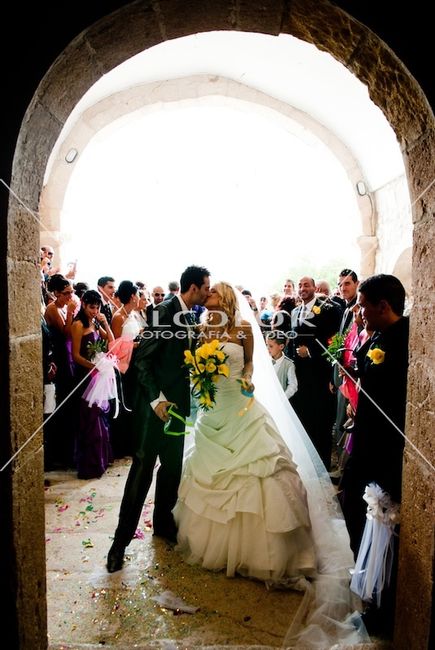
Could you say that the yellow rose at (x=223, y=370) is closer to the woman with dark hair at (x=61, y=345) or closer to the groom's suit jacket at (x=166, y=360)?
the groom's suit jacket at (x=166, y=360)

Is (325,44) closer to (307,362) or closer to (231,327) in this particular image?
(231,327)

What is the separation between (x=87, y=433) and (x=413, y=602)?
11.4 ft

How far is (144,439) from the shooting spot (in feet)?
10.2

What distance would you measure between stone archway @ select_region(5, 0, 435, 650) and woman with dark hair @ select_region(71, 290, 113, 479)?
258 cm

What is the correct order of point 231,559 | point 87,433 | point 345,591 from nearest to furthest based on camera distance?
point 345,591 → point 231,559 → point 87,433

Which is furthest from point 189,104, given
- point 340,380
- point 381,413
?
point 381,413

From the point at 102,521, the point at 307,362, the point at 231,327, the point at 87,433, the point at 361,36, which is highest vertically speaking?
the point at 361,36

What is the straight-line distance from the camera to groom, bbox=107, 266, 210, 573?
3023 millimetres

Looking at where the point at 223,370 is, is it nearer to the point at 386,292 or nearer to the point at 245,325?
the point at 245,325

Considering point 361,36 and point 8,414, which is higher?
point 361,36

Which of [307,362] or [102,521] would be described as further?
[307,362]

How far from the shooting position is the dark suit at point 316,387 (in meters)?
4.61

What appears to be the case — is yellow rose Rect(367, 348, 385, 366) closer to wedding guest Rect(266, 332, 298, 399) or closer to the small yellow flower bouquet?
the small yellow flower bouquet

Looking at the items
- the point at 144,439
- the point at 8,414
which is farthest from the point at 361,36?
the point at 144,439
